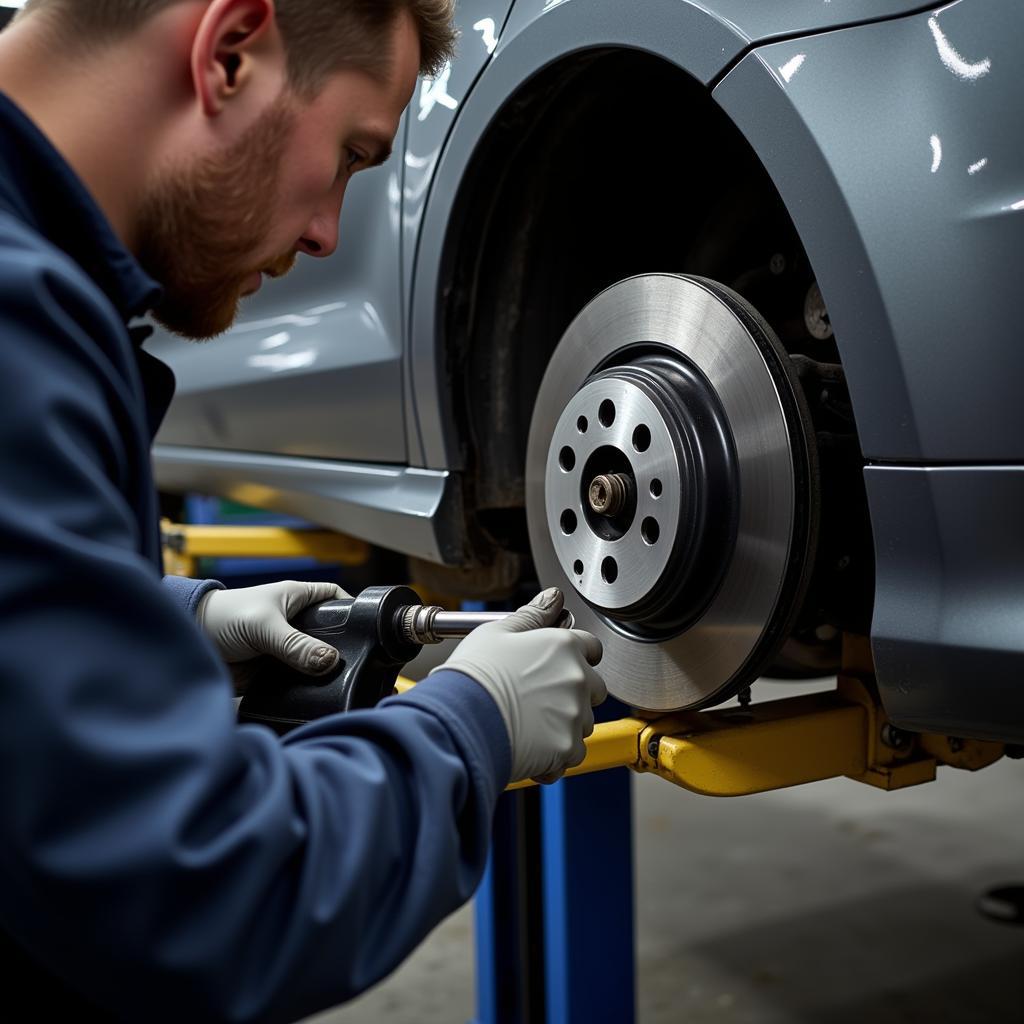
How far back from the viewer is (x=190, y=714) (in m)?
0.45

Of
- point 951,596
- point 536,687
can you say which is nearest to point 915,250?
point 951,596

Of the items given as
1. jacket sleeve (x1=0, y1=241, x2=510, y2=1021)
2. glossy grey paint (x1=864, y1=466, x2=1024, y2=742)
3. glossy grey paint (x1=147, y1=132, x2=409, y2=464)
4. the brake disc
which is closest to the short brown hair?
jacket sleeve (x1=0, y1=241, x2=510, y2=1021)

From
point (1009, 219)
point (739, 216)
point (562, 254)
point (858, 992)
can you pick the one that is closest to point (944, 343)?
point (1009, 219)

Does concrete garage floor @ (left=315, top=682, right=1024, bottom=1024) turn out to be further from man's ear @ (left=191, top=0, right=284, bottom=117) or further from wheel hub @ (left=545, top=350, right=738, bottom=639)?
man's ear @ (left=191, top=0, right=284, bottom=117)

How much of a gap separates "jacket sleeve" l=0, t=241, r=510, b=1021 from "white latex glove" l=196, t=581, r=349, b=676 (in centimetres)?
34

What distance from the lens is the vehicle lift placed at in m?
0.86

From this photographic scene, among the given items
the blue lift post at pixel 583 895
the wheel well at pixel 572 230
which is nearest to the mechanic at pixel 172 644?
the wheel well at pixel 572 230

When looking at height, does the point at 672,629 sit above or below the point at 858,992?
above

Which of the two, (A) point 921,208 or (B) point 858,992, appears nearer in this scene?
(A) point 921,208

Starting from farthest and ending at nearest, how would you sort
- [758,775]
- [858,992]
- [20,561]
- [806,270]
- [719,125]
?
[858,992] → [719,125] → [806,270] → [758,775] → [20,561]

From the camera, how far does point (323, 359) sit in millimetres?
1340

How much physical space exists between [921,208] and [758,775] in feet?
1.39

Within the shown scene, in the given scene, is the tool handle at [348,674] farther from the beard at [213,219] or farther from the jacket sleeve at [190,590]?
the beard at [213,219]

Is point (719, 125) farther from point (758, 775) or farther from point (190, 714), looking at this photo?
point (190, 714)
